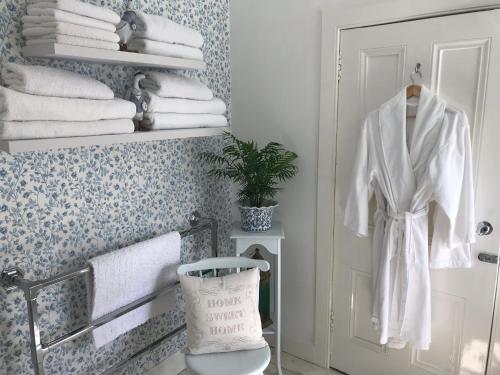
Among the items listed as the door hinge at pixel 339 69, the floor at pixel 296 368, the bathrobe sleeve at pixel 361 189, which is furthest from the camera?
the floor at pixel 296 368

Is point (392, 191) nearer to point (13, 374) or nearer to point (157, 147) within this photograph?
point (157, 147)

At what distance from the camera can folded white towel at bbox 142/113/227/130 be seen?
1.76m

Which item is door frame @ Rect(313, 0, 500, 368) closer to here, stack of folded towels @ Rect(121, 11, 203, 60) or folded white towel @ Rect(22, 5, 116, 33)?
stack of folded towels @ Rect(121, 11, 203, 60)

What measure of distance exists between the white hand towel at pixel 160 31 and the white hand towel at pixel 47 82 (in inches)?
13.3

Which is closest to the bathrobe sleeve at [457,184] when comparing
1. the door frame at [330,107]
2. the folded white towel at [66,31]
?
the door frame at [330,107]

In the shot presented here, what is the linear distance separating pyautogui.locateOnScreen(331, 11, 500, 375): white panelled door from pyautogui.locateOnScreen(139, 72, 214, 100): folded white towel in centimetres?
76

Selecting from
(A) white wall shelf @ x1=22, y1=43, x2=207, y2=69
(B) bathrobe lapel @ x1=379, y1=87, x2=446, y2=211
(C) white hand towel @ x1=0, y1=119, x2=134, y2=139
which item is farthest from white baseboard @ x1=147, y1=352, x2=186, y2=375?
(A) white wall shelf @ x1=22, y1=43, x2=207, y2=69

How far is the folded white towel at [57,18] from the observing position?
4.41 feet

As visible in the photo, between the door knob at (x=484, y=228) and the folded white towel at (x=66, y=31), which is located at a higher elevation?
the folded white towel at (x=66, y=31)

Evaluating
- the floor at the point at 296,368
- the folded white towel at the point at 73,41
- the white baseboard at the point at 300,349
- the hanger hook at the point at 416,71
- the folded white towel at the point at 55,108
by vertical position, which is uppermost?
the folded white towel at the point at 73,41

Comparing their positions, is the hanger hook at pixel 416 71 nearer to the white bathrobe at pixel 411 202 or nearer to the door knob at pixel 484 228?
the white bathrobe at pixel 411 202

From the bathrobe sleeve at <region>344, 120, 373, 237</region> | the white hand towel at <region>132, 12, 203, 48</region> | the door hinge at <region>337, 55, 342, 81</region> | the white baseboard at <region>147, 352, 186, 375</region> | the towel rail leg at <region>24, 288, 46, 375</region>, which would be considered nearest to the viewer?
the towel rail leg at <region>24, 288, 46, 375</region>

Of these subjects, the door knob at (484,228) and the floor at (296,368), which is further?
the floor at (296,368)

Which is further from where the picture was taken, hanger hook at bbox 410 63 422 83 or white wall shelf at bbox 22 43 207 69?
hanger hook at bbox 410 63 422 83
